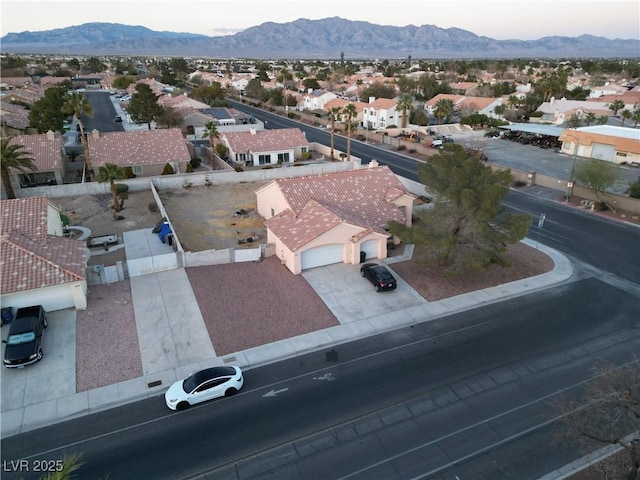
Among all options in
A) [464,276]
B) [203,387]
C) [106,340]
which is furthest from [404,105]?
[203,387]

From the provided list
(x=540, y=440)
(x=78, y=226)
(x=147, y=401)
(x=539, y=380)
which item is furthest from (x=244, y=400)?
(x=78, y=226)

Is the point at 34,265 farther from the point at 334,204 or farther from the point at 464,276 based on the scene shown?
the point at 464,276

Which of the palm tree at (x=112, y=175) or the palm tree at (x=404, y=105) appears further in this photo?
the palm tree at (x=404, y=105)

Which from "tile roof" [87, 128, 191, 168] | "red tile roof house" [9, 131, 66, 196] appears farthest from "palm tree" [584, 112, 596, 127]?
"red tile roof house" [9, 131, 66, 196]

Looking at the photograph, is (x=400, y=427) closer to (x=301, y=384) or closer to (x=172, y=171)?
(x=301, y=384)

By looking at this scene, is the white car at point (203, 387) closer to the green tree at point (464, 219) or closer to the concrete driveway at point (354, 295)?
the concrete driveway at point (354, 295)

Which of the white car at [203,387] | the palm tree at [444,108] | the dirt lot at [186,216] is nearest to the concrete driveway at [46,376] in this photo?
the white car at [203,387]
